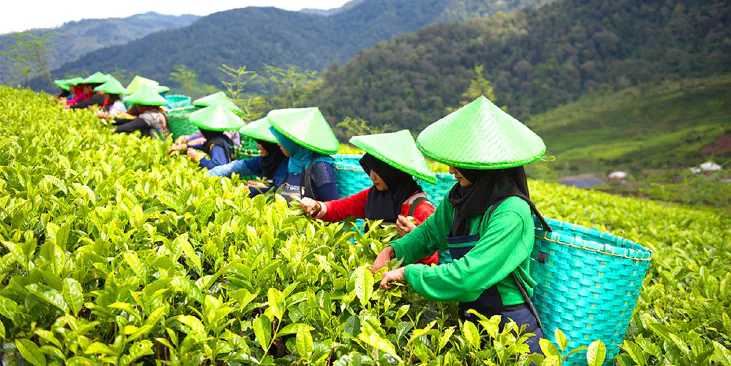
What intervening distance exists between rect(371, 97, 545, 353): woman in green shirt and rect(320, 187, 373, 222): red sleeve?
2.90 ft

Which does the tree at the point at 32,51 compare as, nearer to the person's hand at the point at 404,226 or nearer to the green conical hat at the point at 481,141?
the person's hand at the point at 404,226

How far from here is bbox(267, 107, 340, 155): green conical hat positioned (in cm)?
337

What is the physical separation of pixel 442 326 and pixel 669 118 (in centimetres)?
8080

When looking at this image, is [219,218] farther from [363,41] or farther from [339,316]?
[363,41]

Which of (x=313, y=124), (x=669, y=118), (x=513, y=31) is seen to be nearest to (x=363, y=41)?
(x=513, y=31)

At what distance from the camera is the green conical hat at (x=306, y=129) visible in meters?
3.37

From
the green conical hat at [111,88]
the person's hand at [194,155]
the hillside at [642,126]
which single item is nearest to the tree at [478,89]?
the green conical hat at [111,88]

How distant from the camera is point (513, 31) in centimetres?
8331

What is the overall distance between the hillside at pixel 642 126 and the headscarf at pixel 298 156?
5977 centimetres

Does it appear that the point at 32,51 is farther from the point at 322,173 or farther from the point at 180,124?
the point at 322,173

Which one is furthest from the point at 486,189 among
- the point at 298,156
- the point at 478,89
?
the point at 478,89

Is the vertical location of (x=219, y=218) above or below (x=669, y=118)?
above

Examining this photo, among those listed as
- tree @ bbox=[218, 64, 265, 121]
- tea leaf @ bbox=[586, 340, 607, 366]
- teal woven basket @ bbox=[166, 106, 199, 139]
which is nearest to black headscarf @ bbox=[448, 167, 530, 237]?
tea leaf @ bbox=[586, 340, 607, 366]

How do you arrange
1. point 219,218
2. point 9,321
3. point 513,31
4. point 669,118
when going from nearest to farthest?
point 9,321, point 219,218, point 669,118, point 513,31
